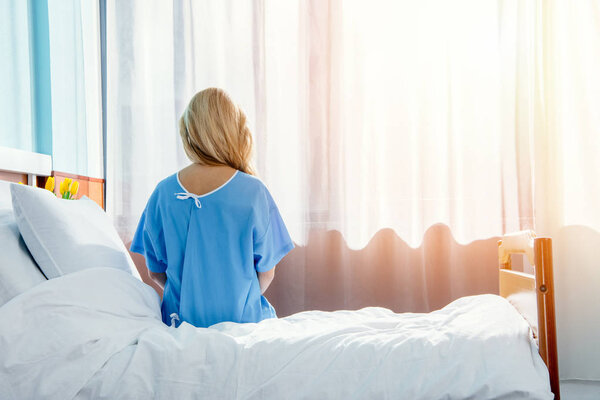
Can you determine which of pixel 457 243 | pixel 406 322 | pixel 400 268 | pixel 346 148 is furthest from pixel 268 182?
pixel 406 322

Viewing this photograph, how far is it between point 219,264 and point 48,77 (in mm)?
1359

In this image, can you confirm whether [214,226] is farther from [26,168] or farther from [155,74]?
[155,74]

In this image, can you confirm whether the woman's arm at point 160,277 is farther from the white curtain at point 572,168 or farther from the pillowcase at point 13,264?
the white curtain at point 572,168

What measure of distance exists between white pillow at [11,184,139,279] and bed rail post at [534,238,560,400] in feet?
3.64

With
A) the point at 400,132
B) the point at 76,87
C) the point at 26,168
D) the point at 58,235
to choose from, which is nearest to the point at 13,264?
the point at 58,235

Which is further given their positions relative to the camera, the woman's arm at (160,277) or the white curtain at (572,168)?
the white curtain at (572,168)

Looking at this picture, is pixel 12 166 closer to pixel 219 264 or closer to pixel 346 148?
pixel 219 264

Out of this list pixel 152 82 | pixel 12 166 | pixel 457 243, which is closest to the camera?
pixel 12 166

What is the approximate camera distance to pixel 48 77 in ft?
7.57

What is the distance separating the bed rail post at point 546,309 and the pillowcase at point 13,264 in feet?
3.76

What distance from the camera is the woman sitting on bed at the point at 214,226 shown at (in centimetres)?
151

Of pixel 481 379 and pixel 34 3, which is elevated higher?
pixel 34 3

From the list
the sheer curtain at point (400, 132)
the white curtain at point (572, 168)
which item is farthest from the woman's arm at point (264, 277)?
the white curtain at point (572, 168)

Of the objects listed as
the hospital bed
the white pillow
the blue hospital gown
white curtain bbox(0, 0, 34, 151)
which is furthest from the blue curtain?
the hospital bed
